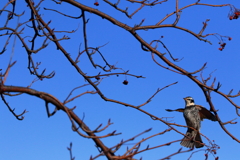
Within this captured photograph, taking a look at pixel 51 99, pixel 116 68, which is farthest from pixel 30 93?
pixel 116 68

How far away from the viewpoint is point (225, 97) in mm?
3422

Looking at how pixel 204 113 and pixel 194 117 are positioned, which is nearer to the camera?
pixel 204 113

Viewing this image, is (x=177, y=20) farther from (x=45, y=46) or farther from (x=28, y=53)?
(x=28, y=53)

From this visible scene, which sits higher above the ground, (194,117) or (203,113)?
(194,117)

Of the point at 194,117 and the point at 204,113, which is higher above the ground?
the point at 194,117

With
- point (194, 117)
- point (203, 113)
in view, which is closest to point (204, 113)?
point (203, 113)

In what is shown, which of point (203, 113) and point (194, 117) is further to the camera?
point (194, 117)

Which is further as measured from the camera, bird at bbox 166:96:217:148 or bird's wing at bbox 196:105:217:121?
bird at bbox 166:96:217:148

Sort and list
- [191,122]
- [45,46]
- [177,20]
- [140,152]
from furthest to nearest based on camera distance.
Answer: [191,122]
[45,46]
[177,20]
[140,152]

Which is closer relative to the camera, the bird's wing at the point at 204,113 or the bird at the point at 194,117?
the bird's wing at the point at 204,113

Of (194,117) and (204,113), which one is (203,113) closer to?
(204,113)

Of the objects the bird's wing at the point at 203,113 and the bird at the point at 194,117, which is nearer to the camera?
the bird's wing at the point at 203,113

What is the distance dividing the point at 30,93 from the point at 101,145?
60 cm

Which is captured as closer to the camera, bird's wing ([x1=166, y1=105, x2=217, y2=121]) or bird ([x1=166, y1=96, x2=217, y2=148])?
bird's wing ([x1=166, y1=105, x2=217, y2=121])
